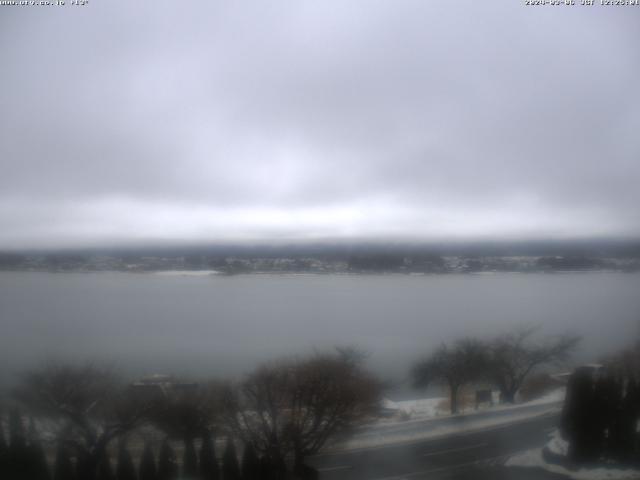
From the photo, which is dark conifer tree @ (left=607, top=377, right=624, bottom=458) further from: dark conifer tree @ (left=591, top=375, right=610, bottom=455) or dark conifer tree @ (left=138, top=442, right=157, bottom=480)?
dark conifer tree @ (left=138, top=442, right=157, bottom=480)

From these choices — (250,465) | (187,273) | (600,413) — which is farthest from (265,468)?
→ (600,413)

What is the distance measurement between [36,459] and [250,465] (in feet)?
2.96

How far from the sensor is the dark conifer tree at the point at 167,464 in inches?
69.8

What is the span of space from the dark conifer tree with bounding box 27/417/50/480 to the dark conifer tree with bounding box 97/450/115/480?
0.22m

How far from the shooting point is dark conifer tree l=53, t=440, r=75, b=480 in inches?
68.7

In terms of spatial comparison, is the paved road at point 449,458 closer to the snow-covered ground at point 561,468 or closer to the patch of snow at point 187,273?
the snow-covered ground at point 561,468

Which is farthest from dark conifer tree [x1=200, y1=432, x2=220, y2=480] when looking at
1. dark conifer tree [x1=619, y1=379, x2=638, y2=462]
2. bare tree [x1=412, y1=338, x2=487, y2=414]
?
dark conifer tree [x1=619, y1=379, x2=638, y2=462]

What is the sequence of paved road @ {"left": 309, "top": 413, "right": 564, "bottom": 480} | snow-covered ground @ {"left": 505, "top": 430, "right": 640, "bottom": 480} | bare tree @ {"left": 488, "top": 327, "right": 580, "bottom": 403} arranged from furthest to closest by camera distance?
1. bare tree @ {"left": 488, "top": 327, "right": 580, "bottom": 403}
2. snow-covered ground @ {"left": 505, "top": 430, "right": 640, "bottom": 480}
3. paved road @ {"left": 309, "top": 413, "right": 564, "bottom": 480}

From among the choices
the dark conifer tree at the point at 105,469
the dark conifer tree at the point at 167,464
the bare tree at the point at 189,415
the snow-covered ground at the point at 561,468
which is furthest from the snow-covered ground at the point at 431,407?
the dark conifer tree at the point at 105,469

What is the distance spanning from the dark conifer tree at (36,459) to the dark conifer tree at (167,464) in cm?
47

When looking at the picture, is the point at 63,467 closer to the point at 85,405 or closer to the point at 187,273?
the point at 85,405

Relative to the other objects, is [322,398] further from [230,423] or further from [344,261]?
[344,261]

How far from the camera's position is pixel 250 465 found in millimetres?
1797

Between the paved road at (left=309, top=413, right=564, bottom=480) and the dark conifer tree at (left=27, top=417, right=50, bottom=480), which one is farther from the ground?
the dark conifer tree at (left=27, top=417, right=50, bottom=480)
